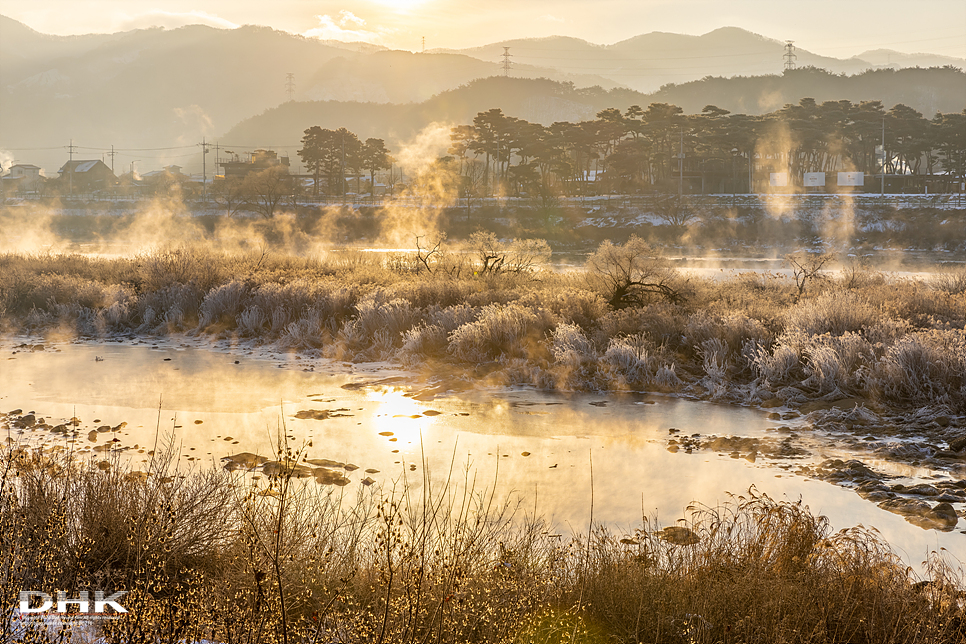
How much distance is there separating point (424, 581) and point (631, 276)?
15.4m

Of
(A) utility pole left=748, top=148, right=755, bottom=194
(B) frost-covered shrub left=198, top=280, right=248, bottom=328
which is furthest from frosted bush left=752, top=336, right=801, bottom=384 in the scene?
(A) utility pole left=748, top=148, right=755, bottom=194

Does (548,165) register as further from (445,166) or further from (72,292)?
(72,292)

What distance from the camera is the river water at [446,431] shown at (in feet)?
25.2

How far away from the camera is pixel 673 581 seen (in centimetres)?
496

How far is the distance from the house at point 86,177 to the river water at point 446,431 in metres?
98.9

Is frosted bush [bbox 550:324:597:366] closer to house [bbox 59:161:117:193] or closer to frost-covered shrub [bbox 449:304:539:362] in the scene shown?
frost-covered shrub [bbox 449:304:539:362]

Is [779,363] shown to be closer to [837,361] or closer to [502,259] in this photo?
[837,361]

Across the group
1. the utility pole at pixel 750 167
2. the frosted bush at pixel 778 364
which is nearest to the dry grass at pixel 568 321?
the frosted bush at pixel 778 364

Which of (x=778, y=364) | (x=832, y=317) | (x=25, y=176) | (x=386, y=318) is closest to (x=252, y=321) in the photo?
(x=386, y=318)

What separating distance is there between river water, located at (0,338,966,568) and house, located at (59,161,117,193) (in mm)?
98938

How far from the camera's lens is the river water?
7.69m

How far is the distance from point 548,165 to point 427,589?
71976mm

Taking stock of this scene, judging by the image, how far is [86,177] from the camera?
106 m

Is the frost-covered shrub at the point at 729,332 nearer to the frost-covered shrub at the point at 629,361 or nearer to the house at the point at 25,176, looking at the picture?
the frost-covered shrub at the point at 629,361
